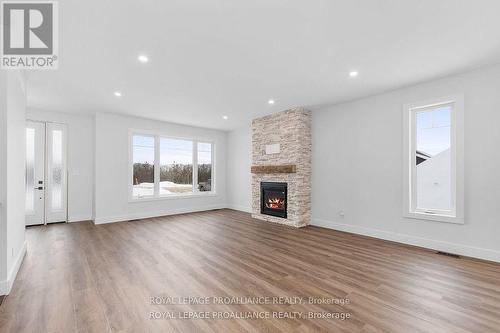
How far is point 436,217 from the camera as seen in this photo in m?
3.77

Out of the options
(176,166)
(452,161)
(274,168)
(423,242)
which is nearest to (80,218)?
(176,166)

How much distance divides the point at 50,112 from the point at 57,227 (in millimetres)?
2922

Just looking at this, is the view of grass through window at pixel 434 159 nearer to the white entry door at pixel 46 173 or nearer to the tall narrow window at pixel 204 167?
the tall narrow window at pixel 204 167

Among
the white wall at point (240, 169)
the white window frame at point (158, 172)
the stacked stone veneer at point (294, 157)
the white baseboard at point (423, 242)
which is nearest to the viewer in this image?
the white baseboard at point (423, 242)

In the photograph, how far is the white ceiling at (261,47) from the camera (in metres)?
2.15

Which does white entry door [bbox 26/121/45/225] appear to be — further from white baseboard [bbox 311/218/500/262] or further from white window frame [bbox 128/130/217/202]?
white baseboard [bbox 311/218/500/262]

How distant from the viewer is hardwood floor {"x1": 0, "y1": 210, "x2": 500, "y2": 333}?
193 centimetres

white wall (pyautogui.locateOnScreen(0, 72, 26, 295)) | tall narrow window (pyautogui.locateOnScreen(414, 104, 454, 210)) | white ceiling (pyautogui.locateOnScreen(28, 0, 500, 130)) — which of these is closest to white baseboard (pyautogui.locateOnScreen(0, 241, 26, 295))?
white wall (pyautogui.locateOnScreen(0, 72, 26, 295))

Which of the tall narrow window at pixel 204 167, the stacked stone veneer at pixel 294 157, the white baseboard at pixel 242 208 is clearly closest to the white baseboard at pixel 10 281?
the stacked stone veneer at pixel 294 157

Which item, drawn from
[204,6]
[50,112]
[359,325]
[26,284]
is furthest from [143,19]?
[50,112]

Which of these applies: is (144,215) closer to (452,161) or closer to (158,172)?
(158,172)

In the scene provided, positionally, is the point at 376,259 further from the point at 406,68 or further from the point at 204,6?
the point at 204,6

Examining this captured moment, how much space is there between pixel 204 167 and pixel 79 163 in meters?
3.61

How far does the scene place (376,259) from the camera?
11.0 feet
